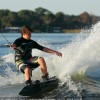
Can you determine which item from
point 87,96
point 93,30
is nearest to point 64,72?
point 87,96

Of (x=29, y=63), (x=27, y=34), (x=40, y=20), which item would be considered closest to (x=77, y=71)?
(x=29, y=63)

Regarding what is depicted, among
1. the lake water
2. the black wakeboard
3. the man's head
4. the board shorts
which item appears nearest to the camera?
the black wakeboard

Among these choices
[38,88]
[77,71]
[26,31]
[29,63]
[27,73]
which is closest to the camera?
[38,88]

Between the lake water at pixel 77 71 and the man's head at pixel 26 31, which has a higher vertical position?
the man's head at pixel 26 31

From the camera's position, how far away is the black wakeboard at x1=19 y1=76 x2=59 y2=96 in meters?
11.0

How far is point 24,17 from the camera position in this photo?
111500 millimetres

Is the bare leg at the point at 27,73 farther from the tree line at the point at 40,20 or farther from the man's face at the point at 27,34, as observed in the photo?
the tree line at the point at 40,20

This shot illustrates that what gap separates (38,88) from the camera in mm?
11141

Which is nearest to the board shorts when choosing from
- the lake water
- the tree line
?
the lake water

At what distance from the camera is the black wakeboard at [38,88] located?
10977 millimetres

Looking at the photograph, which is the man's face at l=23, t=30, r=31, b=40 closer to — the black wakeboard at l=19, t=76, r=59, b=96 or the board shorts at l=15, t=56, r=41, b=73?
the board shorts at l=15, t=56, r=41, b=73

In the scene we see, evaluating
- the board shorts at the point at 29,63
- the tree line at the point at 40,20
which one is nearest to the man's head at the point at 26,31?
the board shorts at the point at 29,63

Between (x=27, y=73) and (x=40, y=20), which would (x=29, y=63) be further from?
(x=40, y=20)

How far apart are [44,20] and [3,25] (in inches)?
541
